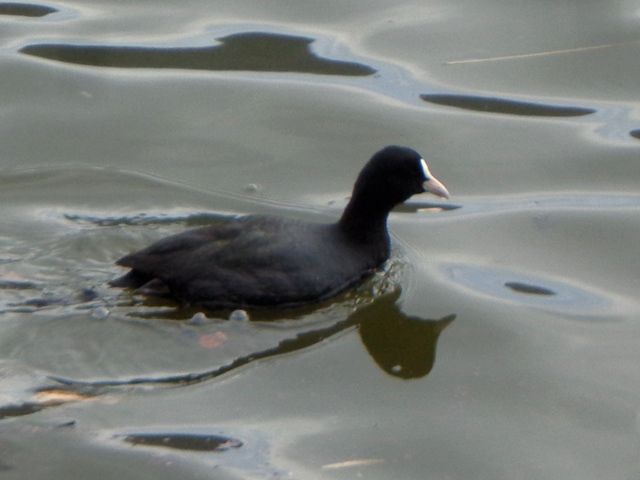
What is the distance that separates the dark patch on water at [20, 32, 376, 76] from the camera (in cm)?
1125

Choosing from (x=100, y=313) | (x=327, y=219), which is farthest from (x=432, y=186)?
(x=100, y=313)

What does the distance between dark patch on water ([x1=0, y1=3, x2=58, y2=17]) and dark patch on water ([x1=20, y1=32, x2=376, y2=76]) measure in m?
0.78

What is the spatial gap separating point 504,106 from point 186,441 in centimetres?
513

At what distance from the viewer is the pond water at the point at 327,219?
649cm

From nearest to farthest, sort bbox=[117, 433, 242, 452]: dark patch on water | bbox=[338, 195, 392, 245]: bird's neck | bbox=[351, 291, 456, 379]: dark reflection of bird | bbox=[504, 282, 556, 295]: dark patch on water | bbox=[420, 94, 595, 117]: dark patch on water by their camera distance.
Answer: bbox=[117, 433, 242, 452]: dark patch on water, bbox=[351, 291, 456, 379]: dark reflection of bird, bbox=[504, 282, 556, 295]: dark patch on water, bbox=[338, 195, 392, 245]: bird's neck, bbox=[420, 94, 595, 117]: dark patch on water

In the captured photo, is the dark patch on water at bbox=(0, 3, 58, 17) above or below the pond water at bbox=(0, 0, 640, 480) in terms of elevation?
above

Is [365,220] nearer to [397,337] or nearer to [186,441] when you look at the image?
[397,337]

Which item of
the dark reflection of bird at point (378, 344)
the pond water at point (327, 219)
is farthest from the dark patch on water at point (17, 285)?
the dark reflection of bird at point (378, 344)

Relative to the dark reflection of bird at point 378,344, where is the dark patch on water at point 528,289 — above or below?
above

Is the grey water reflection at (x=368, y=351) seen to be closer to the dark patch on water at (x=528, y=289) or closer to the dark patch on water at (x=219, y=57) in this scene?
the dark patch on water at (x=528, y=289)

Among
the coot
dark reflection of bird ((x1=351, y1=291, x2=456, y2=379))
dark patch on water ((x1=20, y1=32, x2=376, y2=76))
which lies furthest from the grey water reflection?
dark patch on water ((x1=20, y1=32, x2=376, y2=76))

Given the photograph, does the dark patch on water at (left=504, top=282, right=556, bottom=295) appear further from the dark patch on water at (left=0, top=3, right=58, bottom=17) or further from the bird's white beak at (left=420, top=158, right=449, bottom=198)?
the dark patch on water at (left=0, top=3, right=58, bottom=17)

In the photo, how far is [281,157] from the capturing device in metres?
9.84

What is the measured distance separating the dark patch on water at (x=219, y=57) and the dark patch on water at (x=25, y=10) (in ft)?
2.57
